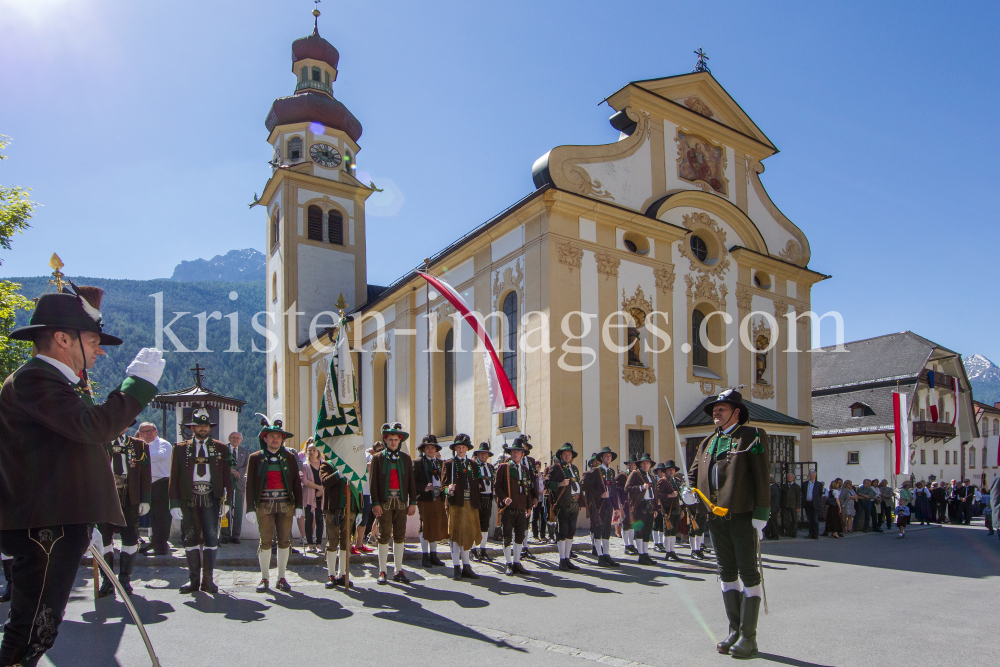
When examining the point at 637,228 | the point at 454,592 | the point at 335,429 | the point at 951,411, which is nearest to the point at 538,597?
the point at 454,592

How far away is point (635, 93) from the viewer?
20453mm

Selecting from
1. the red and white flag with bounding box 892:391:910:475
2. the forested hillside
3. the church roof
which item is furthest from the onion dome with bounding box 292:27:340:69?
the forested hillside

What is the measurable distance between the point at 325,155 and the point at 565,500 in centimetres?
2941

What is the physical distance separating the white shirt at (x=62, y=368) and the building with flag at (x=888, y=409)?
33.9 metres

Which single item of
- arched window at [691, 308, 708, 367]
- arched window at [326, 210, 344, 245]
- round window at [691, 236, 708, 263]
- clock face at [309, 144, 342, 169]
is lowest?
arched window at [691, 308, 708, 367]

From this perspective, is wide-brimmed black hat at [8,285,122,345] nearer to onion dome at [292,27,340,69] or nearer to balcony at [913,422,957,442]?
onion dome at [292,27,340,69]

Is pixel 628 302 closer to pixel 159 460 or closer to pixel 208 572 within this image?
pixel 159 460

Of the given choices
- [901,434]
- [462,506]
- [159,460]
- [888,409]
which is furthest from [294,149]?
[888,409]

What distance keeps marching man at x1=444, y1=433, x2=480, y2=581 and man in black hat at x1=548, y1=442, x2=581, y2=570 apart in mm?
1231

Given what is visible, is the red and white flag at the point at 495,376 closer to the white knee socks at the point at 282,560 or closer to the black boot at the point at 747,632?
the white knee socks at the point at 282,560

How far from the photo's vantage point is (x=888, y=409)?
1334 inches

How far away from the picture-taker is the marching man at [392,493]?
29.4 feet

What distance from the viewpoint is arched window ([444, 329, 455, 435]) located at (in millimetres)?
22344

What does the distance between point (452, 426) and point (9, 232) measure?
12.3 metres
